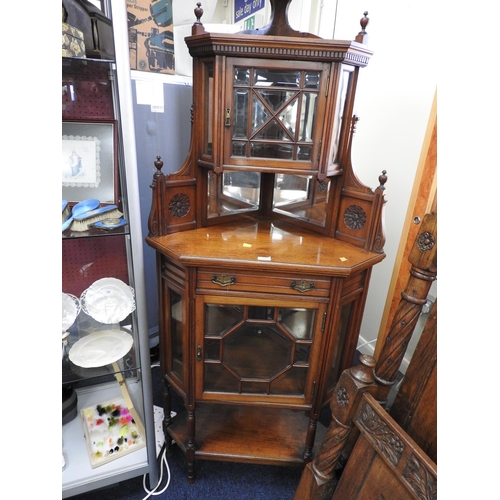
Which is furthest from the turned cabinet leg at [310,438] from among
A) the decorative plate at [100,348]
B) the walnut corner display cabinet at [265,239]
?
the decorative plate at [100,348]

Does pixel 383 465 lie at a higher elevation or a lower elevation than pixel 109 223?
lower

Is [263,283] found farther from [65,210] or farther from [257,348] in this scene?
[65,210]

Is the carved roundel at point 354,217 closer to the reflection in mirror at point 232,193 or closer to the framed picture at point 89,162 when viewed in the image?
the reflection in mirror at point 232,193

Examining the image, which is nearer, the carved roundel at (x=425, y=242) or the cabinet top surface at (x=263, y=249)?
the carved roundel at (x=425, y=242)

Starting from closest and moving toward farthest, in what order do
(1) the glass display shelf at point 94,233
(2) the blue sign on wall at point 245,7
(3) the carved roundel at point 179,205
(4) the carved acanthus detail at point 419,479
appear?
(4) the carved acanthus detail at point 419,479
(1) the glass display shelf at point 94,233
(3) the carved roundel at point 179,205
(2) the blue sign on wall at point 245,7

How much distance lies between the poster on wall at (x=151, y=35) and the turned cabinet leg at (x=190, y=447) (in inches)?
58.8

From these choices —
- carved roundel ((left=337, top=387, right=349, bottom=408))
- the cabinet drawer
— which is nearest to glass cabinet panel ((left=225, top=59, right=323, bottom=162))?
the cabinet drawer

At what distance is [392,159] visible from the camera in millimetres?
1747

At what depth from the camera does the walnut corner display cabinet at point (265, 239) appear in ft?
3.62

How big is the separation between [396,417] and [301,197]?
0.89 metres

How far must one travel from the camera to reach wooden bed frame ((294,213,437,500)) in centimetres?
75

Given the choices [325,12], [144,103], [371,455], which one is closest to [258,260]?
[371,455]

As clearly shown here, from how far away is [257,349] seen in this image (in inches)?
50.4

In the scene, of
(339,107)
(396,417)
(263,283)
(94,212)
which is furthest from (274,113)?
(396,417)
